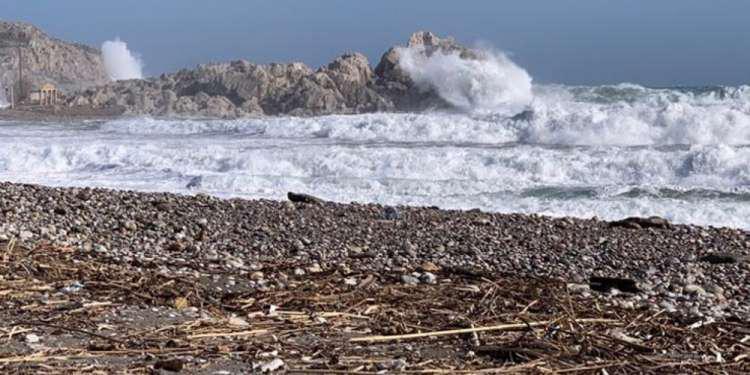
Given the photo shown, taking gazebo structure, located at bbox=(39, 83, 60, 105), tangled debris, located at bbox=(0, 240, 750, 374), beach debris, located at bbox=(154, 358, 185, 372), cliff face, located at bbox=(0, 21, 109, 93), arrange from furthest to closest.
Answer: cliff face, located at bbox=(0, 21, 109, 93) → gazebo structure, located at bbox=(39, 83, 60, 105) → tangled debris, located at bbox=(0, 240, 750, 374) → beach debris, located at bbox=(154, 358, 185, 372)

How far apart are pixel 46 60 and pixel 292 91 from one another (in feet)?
127

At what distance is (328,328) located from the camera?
445 cm

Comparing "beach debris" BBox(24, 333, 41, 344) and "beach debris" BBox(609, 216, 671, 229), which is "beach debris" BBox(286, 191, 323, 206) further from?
"beach debris" BBox(24, 333, 41, 344)

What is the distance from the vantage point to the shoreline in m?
4.06

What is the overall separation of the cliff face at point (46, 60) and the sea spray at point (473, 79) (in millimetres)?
34852

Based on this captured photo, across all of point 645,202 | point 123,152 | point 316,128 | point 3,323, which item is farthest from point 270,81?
point 3,323

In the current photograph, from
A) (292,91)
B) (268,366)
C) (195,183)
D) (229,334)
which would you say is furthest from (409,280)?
(292,91)

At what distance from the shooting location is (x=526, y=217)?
38.0ft

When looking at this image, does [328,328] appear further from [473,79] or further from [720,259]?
[473,79]

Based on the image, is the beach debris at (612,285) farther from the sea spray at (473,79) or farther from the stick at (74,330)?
the sea spray at (473,79)

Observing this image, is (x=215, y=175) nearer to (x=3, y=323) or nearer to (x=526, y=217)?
(x=526, y=217)

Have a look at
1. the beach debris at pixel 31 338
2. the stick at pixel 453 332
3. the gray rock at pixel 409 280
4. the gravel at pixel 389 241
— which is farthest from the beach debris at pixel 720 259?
the beach debris at pixel 31 338

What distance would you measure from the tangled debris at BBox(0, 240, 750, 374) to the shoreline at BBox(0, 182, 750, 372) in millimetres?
14

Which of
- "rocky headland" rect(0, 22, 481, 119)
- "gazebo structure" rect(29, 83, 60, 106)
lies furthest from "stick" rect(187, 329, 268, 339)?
"gazebo structure" rect(29, 83, 60, 106)
